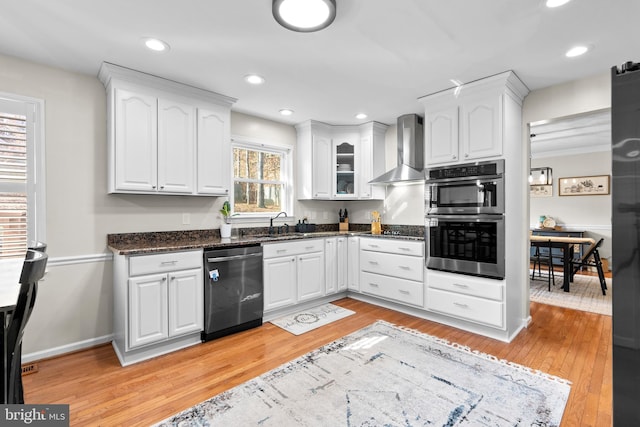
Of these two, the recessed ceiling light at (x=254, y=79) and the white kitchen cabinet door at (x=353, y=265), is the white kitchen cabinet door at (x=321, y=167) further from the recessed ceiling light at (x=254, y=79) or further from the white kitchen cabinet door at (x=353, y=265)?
the recessed ceiling light at (x=254, y=79)

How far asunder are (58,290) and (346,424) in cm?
267

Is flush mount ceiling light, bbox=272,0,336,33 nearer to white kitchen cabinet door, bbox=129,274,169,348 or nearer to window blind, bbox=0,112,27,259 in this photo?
white kitchen cabinet door, bbox=129,274,169,348

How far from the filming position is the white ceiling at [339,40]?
1.96 meters

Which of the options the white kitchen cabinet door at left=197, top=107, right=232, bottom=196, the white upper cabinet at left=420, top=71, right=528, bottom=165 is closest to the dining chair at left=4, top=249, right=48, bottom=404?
the white kitchen cabinet door at left=197, top=107, right=232, bottom=196

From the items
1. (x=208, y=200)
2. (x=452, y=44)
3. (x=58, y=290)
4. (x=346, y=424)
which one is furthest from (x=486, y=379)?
(x=58, y=290)

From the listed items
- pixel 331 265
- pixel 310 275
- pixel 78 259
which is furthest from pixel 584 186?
pixel 78 259

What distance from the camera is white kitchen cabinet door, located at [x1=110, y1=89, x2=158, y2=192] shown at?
2766 millimetres

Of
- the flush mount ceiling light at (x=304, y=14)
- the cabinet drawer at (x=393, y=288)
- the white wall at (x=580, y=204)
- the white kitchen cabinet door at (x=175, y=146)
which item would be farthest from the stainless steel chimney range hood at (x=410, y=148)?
the white wall at (x=580, y=204)

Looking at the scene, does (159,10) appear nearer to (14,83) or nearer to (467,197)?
(14,83)

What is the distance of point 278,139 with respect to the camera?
4.43 metres

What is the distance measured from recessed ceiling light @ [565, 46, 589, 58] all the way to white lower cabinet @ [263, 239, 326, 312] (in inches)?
117

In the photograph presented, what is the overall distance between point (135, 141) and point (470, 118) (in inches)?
128

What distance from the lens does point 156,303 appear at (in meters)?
2.64

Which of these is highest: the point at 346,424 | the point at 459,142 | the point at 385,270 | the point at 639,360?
the point at 459,142
